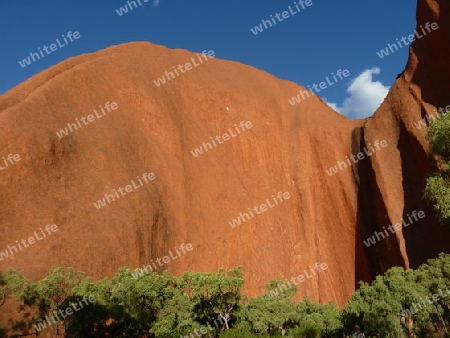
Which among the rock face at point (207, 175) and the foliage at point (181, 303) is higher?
the rock face at point (207, 175)

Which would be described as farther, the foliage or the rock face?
the rock face

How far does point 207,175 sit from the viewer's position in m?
A: 39.8

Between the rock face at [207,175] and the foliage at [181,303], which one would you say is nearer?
the foliage at [181,303]

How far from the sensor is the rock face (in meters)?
27.5

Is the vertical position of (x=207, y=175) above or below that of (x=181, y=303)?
above

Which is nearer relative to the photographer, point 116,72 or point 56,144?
point 56,144

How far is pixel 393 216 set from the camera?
3362 centimetres

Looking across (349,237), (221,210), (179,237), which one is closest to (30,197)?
(179,237)

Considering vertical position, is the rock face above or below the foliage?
above

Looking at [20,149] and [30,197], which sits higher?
[20,149]

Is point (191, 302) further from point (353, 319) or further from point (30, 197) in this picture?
point (30, 197)

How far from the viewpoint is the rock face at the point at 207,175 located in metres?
27.5

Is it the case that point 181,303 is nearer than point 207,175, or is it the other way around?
point 181,303

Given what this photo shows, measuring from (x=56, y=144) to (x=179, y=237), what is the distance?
13.3 m
